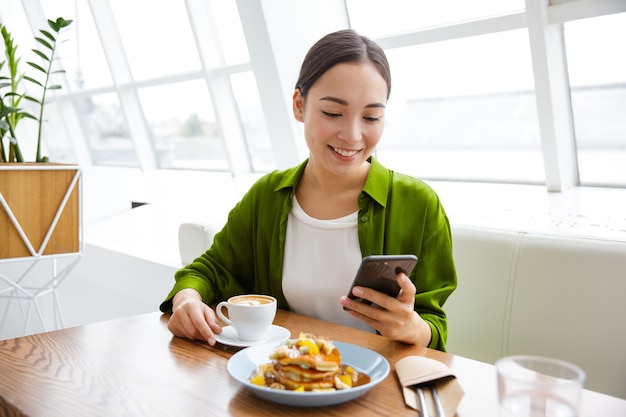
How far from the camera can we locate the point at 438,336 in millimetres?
1340

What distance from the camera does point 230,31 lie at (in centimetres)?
454

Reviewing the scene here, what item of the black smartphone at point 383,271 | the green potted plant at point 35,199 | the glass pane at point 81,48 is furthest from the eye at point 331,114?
the glass pane at point 81,48

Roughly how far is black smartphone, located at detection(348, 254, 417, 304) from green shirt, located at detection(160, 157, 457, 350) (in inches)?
8.6

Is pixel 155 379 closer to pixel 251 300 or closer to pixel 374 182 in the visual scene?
pixel 251 300

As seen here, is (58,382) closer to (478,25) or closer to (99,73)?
(478,25)

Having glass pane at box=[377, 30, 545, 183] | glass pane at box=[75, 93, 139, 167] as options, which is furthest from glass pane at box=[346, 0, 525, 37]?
glass pane at box=[75, 93, 139, 167]

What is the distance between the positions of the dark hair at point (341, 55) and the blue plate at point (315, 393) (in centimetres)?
67

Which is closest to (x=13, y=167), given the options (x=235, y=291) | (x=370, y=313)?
(x=235, y=291)

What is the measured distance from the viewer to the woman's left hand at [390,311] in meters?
1.17

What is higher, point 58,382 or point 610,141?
point 58,382

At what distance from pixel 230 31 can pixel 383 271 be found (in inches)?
149

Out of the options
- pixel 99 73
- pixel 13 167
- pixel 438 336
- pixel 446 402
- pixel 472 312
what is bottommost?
pixel 472 312

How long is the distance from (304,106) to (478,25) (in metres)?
1.53

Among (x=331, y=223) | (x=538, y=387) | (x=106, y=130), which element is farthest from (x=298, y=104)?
(x=106, y=130)
